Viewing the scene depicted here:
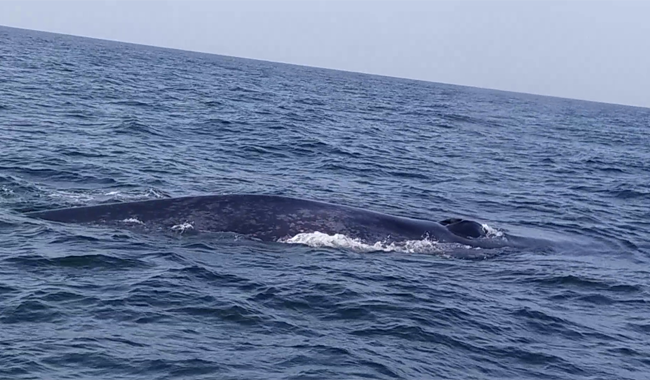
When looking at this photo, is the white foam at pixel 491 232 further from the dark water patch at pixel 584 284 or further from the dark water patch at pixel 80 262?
the dark water patch at pixel 80 262

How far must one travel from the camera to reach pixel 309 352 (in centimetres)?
1041

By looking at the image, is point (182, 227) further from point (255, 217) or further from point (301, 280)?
point (301, 280)

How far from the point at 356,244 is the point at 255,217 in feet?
6.94

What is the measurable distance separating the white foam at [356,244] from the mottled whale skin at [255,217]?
0.45 feet

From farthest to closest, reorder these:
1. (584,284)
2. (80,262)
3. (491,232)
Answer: (491,232), (584,284), (80,262)

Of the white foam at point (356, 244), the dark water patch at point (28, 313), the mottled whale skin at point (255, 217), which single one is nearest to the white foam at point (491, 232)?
the mottled whale skin at point (255, 217)

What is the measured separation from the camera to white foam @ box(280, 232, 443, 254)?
15922mm

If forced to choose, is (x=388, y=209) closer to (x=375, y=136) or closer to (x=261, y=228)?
(x=261, y=228)

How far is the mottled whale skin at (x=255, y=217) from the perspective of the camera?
52.6 feet

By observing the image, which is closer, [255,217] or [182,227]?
[182,227]

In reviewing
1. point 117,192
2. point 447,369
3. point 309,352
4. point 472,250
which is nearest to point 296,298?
point 309,352

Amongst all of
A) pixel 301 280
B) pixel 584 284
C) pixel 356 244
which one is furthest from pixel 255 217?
pixel 584 284

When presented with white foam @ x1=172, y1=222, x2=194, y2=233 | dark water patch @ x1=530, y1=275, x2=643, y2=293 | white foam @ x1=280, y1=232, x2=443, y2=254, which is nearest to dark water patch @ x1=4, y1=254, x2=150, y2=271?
white foam @ x1=172, y1=222, x2=194, y2=233

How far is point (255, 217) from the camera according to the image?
53.5 feet
